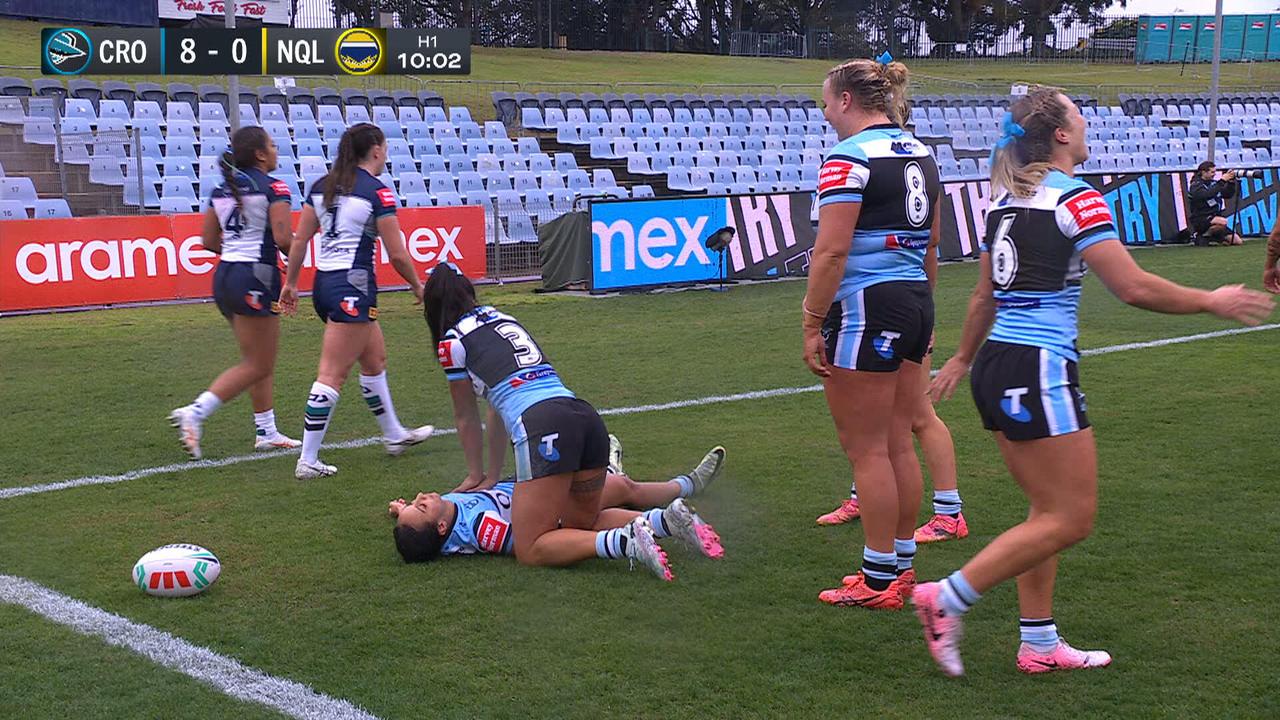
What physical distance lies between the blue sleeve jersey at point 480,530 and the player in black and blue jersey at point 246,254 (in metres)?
2.40

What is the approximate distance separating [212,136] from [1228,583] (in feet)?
60.9

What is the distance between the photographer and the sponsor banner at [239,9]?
113ft

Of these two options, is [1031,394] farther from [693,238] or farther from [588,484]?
[693,238]

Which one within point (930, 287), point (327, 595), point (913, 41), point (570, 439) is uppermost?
point (913, 41)

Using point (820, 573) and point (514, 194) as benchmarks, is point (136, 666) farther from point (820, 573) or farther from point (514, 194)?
point (514, 194)

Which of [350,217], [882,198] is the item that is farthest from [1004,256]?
[350,217]

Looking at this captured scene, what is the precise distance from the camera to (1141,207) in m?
20.2

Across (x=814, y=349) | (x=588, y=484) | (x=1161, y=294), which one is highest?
(x=1161, y=294)

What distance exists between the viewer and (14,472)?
6980mm

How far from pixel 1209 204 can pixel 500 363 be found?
17.8 metres

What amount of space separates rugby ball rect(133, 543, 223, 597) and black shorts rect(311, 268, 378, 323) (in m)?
2.22

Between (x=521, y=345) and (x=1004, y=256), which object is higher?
(x=1004, y=256)

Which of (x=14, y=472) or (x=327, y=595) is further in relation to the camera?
(x=14, y=472)

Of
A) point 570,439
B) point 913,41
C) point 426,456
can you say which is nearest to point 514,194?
point 426,456
